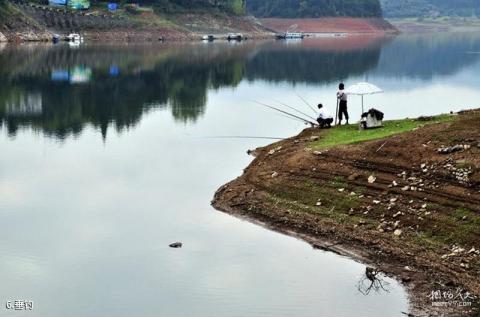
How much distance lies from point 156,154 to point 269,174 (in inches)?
409

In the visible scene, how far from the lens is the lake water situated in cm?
1973

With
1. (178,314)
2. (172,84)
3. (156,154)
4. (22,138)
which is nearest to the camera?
(178,314)

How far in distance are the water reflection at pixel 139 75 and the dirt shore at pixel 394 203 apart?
19.3m

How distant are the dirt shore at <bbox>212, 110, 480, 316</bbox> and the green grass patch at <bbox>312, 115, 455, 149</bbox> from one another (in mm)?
591

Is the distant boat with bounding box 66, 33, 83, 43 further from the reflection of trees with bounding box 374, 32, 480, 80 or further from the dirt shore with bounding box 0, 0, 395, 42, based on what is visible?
the reflection of trees with bounding box 374, 32, 480, 80

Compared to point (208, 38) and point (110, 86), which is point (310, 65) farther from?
point (208, 38)

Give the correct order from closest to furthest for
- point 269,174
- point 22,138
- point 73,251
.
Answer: point 73,251, point 269,174, point 22,138

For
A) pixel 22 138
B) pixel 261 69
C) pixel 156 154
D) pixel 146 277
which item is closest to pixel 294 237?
pixel 146 277

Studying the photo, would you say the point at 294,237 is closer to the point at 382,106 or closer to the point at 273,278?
the point at 273,278

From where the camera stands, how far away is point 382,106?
5634 centimetres

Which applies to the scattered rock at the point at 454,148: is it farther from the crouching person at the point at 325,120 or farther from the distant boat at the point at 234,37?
the distant boat at the point at 234,37

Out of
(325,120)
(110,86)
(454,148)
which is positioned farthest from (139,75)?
(454,148)

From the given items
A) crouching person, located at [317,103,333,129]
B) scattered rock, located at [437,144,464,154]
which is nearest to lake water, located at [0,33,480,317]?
crouching person, located at [317,103,333,129]

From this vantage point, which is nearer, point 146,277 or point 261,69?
point 146,277
